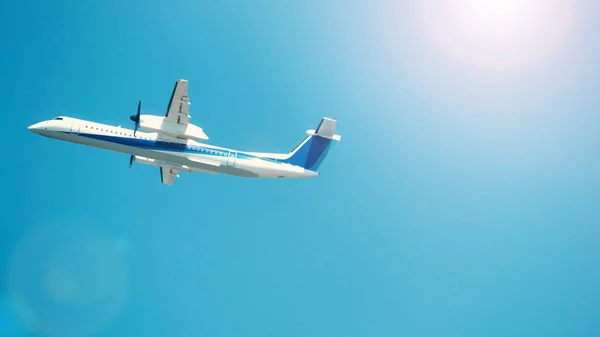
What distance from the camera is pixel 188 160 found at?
3553 cm

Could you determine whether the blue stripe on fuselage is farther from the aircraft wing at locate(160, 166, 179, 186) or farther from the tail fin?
the aircraft wing at locate(160, 166, 179, 186)

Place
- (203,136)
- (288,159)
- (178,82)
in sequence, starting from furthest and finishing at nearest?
1. (288,159)
2. (203,136)
3. (178,82)

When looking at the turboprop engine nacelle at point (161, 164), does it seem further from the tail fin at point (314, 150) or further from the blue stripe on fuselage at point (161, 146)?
the tail fin at point (314, 150)

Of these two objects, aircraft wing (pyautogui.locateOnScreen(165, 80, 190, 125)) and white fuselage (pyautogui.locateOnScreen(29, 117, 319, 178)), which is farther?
white fuselage (pyautogui.locateOnScreen(29, 117, 319, 178))

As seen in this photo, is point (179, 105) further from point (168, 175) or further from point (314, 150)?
point (314, 150)

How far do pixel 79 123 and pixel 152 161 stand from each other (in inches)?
235

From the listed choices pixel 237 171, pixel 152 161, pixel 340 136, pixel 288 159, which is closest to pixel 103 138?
pixel 152 161

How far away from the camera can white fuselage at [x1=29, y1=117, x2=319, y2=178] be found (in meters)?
34.7

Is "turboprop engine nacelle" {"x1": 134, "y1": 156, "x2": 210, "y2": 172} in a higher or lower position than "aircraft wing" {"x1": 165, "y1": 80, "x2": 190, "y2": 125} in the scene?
lower

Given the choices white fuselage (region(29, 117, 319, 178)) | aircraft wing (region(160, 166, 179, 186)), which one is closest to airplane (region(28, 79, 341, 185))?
white fuselage (region(29, 117, 319, 178))

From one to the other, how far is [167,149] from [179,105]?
334 centimetres

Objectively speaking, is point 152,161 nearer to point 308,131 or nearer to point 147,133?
point 147,133

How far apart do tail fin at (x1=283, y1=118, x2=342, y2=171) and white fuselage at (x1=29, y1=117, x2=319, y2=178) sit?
868mm

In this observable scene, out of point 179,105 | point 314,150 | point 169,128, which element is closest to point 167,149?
point 169,128
